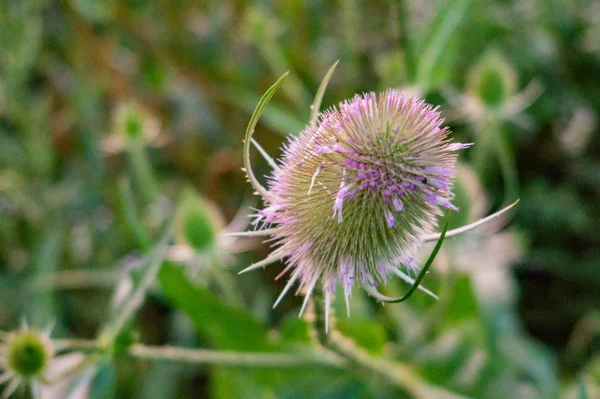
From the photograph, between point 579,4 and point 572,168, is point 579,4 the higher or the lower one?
the higher one

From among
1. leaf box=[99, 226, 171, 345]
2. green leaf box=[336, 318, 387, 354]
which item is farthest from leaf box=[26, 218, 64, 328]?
green leaf box=[336, 318, 387, 354]

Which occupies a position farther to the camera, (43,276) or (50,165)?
(50,165)

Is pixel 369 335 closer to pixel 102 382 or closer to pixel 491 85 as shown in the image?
pixel 102 382

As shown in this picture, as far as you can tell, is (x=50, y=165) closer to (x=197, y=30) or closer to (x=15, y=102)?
(x=15, y=102)

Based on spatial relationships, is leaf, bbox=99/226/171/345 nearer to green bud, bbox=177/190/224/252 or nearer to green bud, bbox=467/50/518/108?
green bud, bbox=177/190/224/252

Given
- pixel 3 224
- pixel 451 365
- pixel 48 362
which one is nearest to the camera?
pixel 48 362

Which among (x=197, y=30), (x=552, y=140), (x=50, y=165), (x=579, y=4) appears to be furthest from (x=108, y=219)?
(x=579, y=4)

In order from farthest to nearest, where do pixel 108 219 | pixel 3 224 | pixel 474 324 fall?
1. pixel 108 219
2. pixel 3 224
3. pixel 474 324
